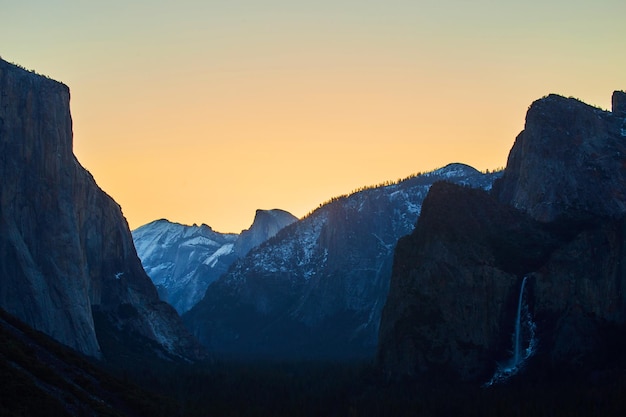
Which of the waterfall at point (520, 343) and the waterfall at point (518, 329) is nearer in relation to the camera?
the waterfall at point (520, 343)

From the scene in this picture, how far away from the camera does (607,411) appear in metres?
141

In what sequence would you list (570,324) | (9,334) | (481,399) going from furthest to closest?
(570,324), (481,399), (9,334)

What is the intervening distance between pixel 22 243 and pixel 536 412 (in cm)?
10106

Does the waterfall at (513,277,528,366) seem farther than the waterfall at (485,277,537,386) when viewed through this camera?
Yes

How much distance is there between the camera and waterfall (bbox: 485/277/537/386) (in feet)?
598

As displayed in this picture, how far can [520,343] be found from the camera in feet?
619

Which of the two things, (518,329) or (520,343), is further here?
(518,329)

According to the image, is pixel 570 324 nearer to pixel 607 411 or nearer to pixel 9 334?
pixel 607 411

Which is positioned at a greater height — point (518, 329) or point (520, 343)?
point (518, 329)

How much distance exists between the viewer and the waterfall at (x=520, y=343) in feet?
598

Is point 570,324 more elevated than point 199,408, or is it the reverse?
point 570,324

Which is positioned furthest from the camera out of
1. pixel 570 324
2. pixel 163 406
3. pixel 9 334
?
pixel 570 324

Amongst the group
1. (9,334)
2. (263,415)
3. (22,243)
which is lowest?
(263,415)

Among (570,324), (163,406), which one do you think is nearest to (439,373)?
(570,324)
